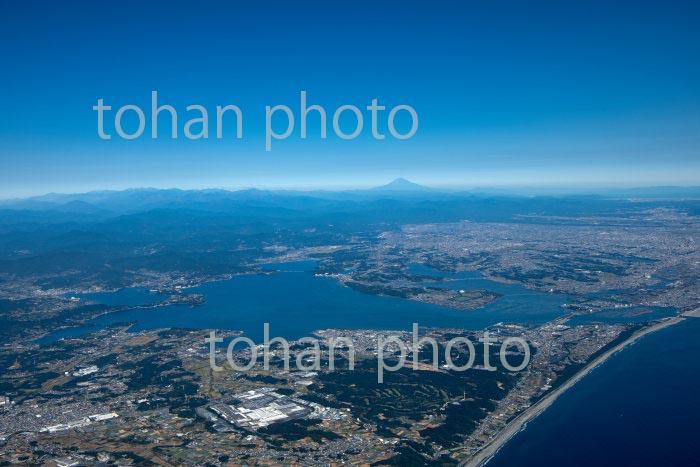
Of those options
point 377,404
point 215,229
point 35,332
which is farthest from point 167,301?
point 215,229

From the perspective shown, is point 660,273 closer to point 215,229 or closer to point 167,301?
point 167,301

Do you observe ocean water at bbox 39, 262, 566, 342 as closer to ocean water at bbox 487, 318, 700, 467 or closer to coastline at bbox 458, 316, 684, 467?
coastline at bbox 458, 316, 684, 467

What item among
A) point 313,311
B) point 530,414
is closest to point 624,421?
point 530,414

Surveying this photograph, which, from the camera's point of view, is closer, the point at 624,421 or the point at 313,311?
the point at 624,421

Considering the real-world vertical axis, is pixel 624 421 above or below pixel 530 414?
below

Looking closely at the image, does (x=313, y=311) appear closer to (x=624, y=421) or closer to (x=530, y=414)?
(x=530, y=414)

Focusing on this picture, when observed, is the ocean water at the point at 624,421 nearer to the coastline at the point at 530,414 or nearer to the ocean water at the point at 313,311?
the coastline at the point at 530,414

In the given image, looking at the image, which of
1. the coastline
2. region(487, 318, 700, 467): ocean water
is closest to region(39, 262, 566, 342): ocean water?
the coastline
